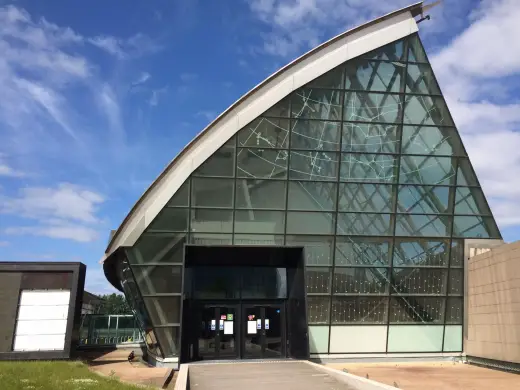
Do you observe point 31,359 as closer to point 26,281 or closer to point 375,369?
point 26,281

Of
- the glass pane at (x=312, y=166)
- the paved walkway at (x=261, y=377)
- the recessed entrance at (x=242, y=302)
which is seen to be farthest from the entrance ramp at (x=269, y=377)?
the glass pane at (x=312, y=166)

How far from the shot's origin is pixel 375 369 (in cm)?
2000

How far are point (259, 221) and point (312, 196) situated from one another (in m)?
2.80

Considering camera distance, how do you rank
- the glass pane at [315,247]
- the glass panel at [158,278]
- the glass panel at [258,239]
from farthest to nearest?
the glass pane at [315,247]
the glass panel at [258,239]
the glass panel at [158,278]

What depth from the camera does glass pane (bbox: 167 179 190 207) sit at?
2210cm

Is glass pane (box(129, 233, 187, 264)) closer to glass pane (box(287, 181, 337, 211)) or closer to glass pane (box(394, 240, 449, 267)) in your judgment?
glass pane (box(287, 181, 337, 211))

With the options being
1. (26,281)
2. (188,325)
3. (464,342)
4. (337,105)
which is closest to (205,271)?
(188,325)

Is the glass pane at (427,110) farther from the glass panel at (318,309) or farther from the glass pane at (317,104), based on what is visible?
the glass panel at (318,309)

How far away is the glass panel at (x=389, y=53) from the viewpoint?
2369 cm

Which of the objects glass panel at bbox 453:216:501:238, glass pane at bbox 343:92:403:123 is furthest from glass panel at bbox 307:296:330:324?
glass pane at bbox 343:92:403:123

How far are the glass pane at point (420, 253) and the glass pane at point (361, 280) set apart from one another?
3.36 ft

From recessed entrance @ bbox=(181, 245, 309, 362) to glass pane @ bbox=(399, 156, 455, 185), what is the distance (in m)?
6.58

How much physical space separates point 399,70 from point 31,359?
2121 centimetres

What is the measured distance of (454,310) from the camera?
23.1 meters
